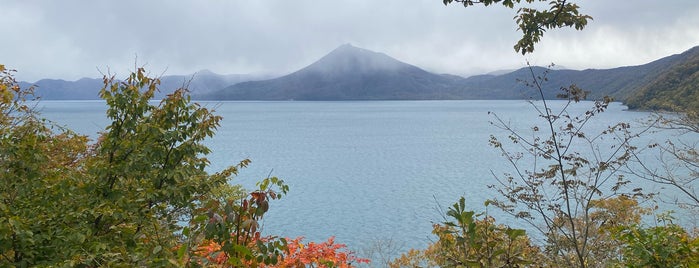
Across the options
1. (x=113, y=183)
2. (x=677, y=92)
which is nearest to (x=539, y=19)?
(x=113, y=183)

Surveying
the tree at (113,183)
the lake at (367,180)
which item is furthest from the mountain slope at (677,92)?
the tree at (113,183)

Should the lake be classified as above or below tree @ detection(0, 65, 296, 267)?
below

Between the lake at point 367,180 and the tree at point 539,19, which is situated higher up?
the tree at point 539,19

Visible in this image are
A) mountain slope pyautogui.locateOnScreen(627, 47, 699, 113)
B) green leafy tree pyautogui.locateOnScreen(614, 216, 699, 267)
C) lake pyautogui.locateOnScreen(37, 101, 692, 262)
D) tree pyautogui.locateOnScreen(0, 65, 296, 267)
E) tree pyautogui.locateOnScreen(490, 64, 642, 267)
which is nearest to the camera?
green leafy tree pyautogui.locateOnScreen(614, 216, 699, 267)

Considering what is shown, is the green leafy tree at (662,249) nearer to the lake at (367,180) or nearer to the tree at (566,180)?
the tree at (566,180)

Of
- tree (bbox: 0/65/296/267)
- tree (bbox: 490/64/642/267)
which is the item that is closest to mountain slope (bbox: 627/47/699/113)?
tree (bbox: 490/64/642/267)

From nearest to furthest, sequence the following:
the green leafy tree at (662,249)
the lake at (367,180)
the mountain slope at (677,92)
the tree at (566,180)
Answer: the green leafy tree at (662,249), the tree at (566,180), the mountain slope at (677,92), the lake at (367,180)

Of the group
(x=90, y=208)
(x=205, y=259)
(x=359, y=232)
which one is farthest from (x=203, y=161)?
(x=359, y=232)

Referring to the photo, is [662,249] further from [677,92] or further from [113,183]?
[677,92]

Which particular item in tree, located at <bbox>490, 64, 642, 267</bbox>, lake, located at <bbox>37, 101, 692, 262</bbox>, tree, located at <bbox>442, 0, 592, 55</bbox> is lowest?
lake, located at <bbox>37, 101, 692, 262</bbox>

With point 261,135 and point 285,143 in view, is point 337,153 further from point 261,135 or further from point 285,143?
point 261,135

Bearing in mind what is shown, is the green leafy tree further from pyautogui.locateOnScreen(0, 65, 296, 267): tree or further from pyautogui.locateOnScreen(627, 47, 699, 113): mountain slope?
pyautogui.locateOnScreen(627, 47, 699, 113): mountain slope

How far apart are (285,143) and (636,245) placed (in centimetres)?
6893

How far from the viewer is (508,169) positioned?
4409 centimetres
